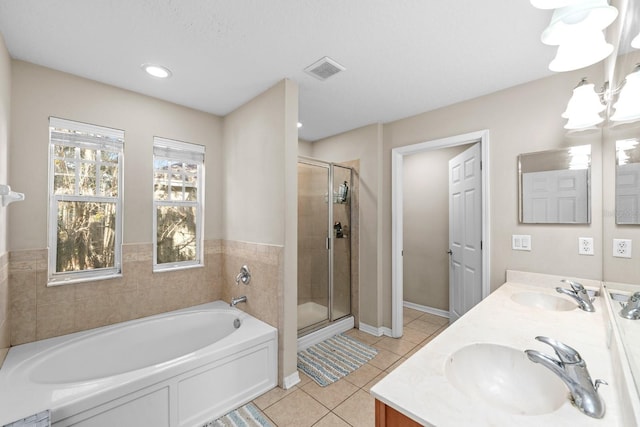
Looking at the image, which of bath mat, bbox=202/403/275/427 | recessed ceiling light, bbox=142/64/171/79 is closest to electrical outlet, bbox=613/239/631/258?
bath mat, bbox=202/403/275/427

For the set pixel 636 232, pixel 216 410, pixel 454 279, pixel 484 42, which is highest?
pixel 484 42

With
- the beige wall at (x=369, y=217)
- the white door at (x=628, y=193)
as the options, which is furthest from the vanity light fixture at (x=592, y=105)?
the beige wall at (x=369, y=217)

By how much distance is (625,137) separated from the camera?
1.20 metres

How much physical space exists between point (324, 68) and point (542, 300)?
7.40 feet

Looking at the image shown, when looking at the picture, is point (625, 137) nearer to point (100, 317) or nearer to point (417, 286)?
point (417, 286)

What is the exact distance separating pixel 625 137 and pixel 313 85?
1.93 m

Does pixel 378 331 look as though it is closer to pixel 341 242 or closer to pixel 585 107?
pixel 341 242

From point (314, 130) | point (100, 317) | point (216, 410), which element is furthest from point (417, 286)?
point (100, 317)

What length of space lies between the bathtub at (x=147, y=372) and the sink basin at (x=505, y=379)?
1526 mm

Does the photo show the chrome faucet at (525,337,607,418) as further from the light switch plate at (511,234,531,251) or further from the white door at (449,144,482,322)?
the white door at (449,144,482,322)

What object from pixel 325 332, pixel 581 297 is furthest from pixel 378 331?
pixel 581 297

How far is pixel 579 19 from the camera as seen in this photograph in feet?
3.52

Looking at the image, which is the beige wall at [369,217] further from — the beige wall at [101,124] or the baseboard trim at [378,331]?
the beige wall at [101,124]

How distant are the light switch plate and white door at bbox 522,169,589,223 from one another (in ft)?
0.43
